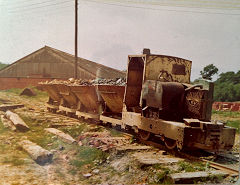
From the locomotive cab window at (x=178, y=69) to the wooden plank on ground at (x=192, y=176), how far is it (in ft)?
10.9

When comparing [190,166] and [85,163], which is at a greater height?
[190,166]

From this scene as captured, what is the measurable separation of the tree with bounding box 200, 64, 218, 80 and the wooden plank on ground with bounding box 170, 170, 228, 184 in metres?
2.27

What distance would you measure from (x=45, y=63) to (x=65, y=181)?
11.3 m

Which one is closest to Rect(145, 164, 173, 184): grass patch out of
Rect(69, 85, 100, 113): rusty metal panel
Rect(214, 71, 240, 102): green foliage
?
Rect(214, 71, 240, 102): green foliage

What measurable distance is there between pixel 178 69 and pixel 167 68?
35 centimetres

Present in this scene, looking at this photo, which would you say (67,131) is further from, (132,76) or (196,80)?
(196,80)

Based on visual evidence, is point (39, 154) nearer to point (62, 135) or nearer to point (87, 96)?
point (62, 135)

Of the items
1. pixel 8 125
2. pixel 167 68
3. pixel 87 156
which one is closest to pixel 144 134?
pixel 87 156

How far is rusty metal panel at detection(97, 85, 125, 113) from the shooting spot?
841 cm

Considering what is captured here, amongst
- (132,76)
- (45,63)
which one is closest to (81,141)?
(132,76)

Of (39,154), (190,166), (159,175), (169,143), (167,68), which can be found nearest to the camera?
(159,175)

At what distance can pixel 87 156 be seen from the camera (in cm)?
615

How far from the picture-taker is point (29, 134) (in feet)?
22.3

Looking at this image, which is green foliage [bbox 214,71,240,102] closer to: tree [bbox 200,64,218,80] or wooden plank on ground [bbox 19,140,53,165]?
tree [bbox 200,64,218,80]
